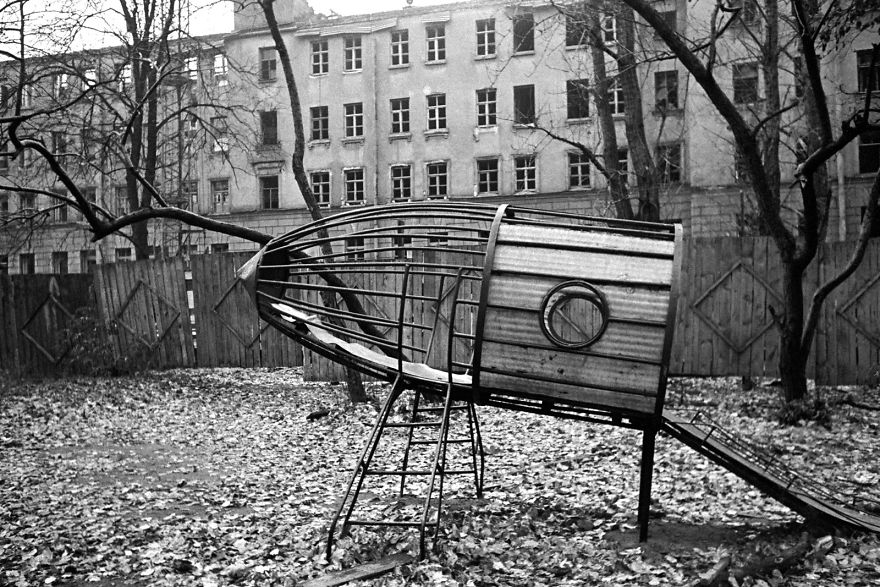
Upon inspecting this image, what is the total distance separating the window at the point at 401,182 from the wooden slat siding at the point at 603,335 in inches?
1331

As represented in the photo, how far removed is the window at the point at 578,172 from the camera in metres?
36.4

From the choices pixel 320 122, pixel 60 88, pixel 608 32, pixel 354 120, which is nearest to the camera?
pixel 60 88

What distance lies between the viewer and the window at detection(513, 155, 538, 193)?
122ft

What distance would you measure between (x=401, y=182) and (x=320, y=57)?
304 inches

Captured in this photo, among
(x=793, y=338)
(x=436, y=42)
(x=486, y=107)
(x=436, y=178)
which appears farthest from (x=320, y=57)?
(x=793, y=338)

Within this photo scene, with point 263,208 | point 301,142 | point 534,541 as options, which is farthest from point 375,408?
point 263,208

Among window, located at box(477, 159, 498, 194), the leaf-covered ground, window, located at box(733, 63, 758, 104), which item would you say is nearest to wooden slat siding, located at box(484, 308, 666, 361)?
the leaf-covered ground

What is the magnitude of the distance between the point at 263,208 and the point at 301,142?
93.3 feet

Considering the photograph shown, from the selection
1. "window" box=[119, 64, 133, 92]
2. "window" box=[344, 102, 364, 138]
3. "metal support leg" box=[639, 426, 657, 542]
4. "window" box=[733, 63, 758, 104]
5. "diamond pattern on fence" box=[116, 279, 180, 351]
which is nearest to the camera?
"metal support leg" box=[639, 426, 657, 542]

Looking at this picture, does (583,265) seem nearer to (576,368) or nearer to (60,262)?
(576,368)

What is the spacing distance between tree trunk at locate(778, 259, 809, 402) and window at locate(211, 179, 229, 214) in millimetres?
34955

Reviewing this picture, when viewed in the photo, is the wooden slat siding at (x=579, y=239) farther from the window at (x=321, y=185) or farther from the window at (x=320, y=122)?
the window at (x=320, y=122)

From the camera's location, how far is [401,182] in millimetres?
38938

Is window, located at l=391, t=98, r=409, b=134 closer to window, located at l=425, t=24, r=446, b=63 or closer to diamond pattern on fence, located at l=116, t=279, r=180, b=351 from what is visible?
window, located at l=425, t=24, r=446, b=63
